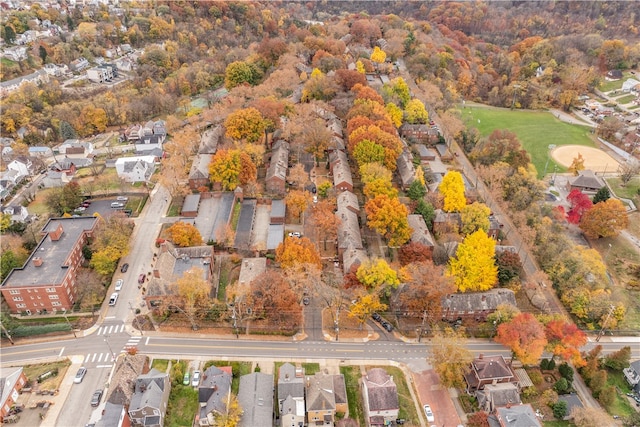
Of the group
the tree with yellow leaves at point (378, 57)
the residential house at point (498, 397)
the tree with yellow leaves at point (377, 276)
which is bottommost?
the residential house at point (498, 397)

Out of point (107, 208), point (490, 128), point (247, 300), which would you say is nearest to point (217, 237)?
point (247, 300)

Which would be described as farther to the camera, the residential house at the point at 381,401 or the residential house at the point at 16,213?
the residential house at the point at 16,213

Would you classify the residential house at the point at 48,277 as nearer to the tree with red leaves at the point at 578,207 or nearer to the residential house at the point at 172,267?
the residential house at the point at 172,267

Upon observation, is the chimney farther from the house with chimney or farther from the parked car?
the house with chimney

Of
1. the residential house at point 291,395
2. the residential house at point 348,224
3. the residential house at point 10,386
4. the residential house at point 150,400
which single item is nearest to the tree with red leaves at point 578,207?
the residential house at point 348,224

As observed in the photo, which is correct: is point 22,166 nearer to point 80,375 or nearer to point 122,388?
point 80,375

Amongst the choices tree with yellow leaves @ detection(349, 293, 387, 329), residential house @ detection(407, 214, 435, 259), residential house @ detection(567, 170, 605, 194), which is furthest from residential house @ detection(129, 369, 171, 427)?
residential house @ detection(567, 170, 605, 194)

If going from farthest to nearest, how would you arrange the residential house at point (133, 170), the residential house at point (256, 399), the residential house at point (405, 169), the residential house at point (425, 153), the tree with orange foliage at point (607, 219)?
the residential house at point (425, 153) < the residential house at point (133, 170) < the residential house at point (405, 169) < the tree with orange foliage at point (607, 219) < the residential house at point (256, 399)
